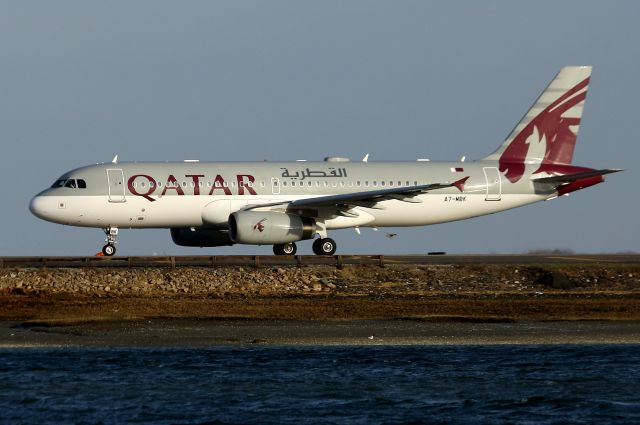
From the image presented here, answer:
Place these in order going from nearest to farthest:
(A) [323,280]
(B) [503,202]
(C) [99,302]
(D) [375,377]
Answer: (D) [375,377], (C) [99,302], (A) [323,280], (B) [503,202]

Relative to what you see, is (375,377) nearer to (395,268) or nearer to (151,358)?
(151,358)

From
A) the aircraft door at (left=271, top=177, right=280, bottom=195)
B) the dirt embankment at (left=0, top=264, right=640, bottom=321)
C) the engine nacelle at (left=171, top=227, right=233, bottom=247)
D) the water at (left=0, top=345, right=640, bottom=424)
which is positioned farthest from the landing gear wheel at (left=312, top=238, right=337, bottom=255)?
the water at (left=0, top=345, right=640, bottom=424)

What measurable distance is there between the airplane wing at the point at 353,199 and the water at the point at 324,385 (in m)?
19.1

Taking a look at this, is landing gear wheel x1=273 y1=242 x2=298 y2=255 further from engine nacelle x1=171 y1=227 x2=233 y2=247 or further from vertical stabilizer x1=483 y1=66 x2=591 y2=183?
vertical stabilizer x1=483 y1=66 x2=591 y2=183

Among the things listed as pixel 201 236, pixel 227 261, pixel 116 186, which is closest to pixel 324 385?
pixel 227 261

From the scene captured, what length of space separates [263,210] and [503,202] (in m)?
10.2

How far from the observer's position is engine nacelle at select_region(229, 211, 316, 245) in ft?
156

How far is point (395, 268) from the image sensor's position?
148ft

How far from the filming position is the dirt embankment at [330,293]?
3569 cm

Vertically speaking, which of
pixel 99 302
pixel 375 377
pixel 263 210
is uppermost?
pixel 263 210

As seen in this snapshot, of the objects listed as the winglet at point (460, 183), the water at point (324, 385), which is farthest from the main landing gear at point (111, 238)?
the water at point (324, 385)

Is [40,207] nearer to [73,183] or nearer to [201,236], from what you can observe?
[73,183]

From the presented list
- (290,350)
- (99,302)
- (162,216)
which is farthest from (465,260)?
(290,350)

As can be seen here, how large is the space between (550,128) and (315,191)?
35.3 ft
